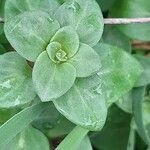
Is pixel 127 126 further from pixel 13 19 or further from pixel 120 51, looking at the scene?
pixel 13 19

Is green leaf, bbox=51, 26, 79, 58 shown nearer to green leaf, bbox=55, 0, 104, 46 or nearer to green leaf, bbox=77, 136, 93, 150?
green leaf, bbox=55, 0, 104, 46

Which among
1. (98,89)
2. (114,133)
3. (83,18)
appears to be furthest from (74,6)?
(114,133)

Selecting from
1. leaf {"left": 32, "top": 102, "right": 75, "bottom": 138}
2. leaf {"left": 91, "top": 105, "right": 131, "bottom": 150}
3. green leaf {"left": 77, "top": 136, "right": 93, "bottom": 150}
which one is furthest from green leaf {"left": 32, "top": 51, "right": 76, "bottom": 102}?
leaf {"left": 91, "top": 105, "right": 131, "bottom": 150}

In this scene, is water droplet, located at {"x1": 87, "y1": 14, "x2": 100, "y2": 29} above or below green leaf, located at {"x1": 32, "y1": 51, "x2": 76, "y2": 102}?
above

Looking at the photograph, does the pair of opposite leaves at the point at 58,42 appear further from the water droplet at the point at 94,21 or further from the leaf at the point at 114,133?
the leaf at the point at 114,133

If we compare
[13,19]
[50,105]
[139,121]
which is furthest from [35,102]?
[139,121]

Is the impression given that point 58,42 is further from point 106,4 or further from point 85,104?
point 106,4
